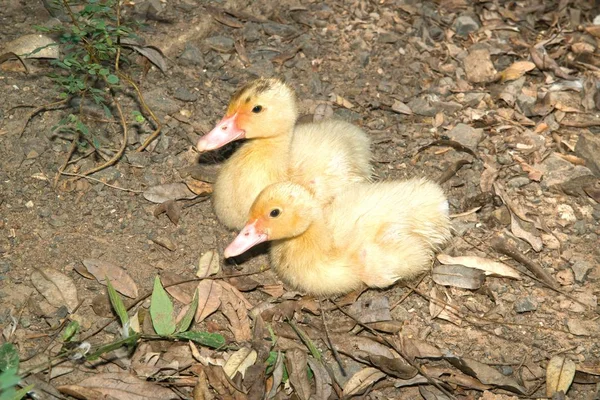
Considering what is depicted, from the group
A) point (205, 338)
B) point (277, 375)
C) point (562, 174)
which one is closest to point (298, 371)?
point (277, 375)

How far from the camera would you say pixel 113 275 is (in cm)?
397

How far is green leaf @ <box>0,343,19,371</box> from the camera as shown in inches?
130

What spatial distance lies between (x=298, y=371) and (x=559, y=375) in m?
1.28

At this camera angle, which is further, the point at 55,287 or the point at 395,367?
the point at 55,287

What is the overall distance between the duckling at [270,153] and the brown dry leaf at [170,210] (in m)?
0.22

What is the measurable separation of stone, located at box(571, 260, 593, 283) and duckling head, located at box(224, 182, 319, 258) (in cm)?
155

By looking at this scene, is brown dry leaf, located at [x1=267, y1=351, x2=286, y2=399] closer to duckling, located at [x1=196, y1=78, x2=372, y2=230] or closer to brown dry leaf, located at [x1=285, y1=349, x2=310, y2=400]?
brown dry leaf, located at [x1=285, y1=349, x2=310, y2=400]

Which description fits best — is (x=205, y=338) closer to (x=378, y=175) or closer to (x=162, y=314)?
(x=162, y=314)

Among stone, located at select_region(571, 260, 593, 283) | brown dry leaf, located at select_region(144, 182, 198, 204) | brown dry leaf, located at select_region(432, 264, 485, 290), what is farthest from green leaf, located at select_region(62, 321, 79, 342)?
stone, located at select_region(571, 260, 593, 283)

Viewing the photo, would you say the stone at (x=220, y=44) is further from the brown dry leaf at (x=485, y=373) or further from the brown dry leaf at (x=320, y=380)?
the brown dry leaf at (x=485, y=373)

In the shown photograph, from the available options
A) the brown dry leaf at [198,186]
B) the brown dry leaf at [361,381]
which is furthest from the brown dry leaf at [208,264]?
the brown dry leaf at [361,381]

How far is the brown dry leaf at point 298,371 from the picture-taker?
360cm

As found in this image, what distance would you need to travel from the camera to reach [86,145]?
4574 mm

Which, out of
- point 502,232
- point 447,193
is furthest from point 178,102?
point 502,232
